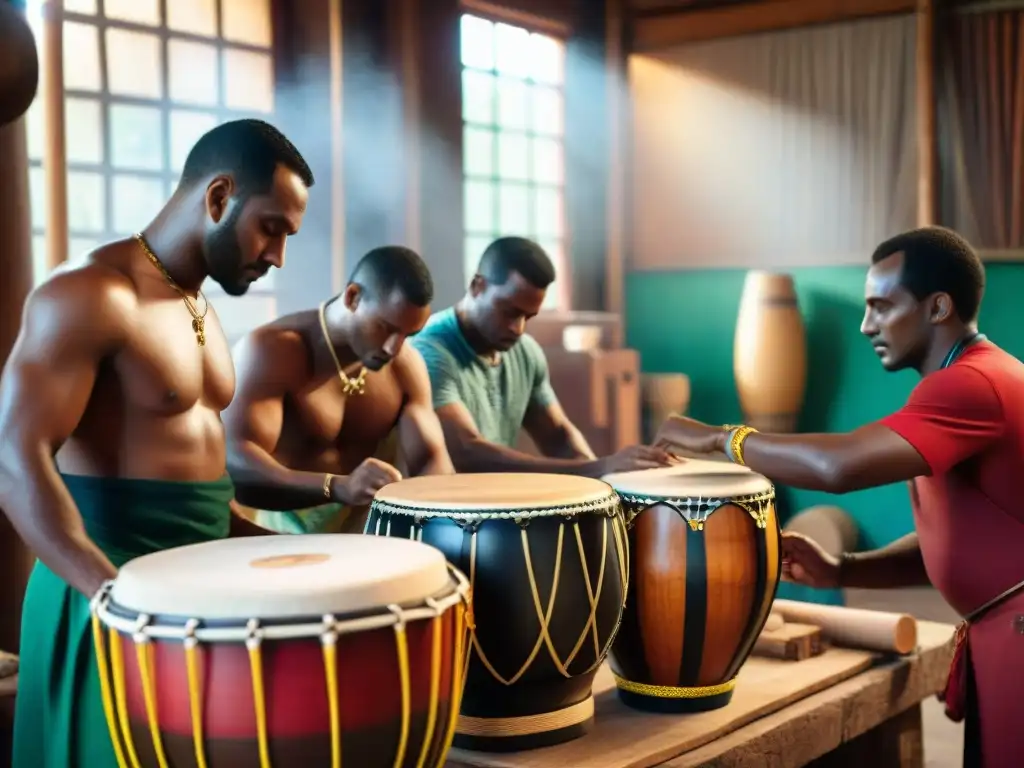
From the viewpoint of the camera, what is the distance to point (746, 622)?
2371mm

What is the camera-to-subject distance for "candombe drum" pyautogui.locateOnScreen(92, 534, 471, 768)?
4.81 feet

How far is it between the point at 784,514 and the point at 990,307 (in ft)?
4.95

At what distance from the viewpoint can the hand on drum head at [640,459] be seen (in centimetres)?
254

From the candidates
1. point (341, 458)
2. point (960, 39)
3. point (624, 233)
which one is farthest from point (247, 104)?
point (960, 39)

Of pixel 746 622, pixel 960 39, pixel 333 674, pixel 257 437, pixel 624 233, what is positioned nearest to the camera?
pixel 333 674

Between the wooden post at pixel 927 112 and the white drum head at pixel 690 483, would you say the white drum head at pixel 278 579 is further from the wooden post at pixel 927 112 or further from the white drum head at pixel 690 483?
the wooden post at pixel 927 112

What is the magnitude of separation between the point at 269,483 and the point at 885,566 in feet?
4.47

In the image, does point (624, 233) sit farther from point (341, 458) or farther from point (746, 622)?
point (746, 622)

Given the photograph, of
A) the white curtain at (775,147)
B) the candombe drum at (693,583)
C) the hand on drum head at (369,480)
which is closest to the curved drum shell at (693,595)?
the candombe drum at (693,583)

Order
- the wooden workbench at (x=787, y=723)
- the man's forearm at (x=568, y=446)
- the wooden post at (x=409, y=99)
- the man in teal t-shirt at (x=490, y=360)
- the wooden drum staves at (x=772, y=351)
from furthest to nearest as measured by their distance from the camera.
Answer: the wooden drum staves at (x=772, y=351) < the wooden post at (x=409, y=99) < the man's forearm at (x=568, y=446) < the man in teal t-shirt at (x=490, y=360) < the wooden workbench at (x=787, y=723)

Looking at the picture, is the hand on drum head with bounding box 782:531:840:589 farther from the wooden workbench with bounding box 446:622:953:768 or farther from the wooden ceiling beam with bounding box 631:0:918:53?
the wooden ceiling beam with bounding box 631:0:918:53

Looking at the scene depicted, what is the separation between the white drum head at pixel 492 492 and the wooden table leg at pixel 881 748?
125 centimetres

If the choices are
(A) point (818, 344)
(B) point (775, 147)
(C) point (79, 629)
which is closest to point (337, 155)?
(B) point (775, 147)

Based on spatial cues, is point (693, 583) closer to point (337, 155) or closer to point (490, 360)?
point (490, 360)
